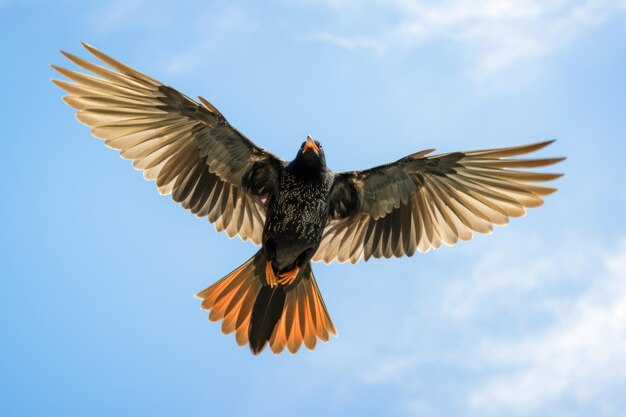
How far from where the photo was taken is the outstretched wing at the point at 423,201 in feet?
32.4

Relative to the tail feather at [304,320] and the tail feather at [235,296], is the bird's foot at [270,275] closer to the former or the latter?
the tail feather at [235,296]

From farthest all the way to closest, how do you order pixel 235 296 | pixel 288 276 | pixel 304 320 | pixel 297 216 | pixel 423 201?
pixel 423 201 → pixel 304 320 → pixel 235 296 → pixel 288 276 → pixel 297 216

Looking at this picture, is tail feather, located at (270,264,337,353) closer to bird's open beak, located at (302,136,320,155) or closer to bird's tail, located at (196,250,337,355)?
bird's tail, located at (196,250,337,355)

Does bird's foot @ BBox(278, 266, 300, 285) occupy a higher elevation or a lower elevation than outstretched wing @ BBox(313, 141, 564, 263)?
lower

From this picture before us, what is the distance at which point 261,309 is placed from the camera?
9867mm

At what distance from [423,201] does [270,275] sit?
1.95 meters

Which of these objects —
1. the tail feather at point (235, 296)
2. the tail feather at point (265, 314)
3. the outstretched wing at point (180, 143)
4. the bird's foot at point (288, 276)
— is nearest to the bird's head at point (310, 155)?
the outstretched wing at point (180, 143)

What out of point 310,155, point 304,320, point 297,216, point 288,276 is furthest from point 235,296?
point 310,155

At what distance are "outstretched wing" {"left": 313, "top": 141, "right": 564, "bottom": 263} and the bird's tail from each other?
662 millimetres

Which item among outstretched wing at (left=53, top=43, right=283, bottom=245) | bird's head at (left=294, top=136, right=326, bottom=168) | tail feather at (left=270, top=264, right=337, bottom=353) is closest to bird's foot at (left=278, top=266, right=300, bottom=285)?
tail feather at (left=270, top=264, right=337, bottom=353)

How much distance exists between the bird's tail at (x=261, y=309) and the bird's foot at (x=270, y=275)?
0.11 m

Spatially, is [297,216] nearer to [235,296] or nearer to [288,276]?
[288,276]

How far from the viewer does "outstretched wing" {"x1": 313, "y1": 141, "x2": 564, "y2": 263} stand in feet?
32.4

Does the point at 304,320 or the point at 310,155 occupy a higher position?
the point at 310,155
